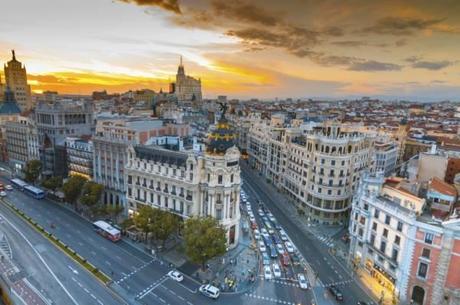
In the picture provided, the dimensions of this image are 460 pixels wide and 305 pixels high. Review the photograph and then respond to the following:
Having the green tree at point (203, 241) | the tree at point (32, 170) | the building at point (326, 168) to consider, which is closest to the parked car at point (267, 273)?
the green tree at point (203, 241)

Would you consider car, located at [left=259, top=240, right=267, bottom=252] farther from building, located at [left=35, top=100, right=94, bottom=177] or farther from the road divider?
building, located at [left=35, top=100, right=94, bottom=177]

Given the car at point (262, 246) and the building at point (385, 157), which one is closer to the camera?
the car at point (262, 246)

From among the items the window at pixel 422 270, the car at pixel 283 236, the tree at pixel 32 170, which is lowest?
the car at pixel 283 236

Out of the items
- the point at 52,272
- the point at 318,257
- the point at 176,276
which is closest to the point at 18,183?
the point at 52,272

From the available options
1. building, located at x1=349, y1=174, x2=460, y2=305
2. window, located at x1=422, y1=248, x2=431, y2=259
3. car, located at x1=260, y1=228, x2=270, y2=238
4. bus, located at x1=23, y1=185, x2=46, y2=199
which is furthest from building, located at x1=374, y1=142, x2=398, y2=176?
bus, located at x1=23, y1=185, x2=46, y2=199

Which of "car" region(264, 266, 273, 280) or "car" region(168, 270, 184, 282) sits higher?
"car" region(168, 270, 184, 282)

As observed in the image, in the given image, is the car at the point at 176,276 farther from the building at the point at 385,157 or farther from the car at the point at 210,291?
the building at the point at 385,157
